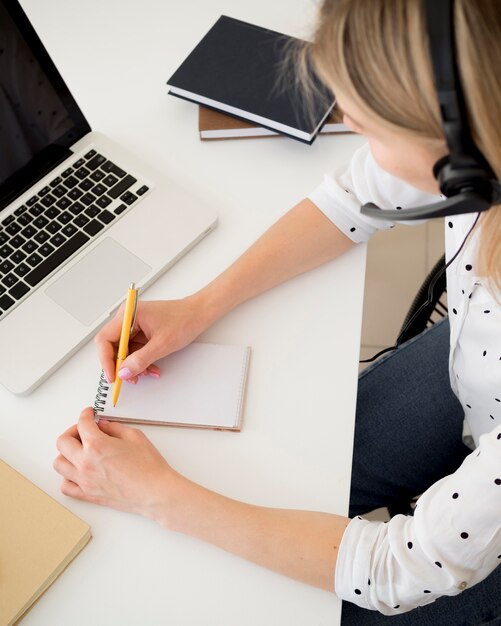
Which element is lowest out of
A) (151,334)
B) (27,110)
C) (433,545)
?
(433,545)

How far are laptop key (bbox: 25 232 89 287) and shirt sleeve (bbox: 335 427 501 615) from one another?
0.50 m

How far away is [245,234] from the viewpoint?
38.0 inches

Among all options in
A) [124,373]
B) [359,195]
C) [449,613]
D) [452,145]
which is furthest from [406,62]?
[449,613]

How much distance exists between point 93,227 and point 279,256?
0.26 meters

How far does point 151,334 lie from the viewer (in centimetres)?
84

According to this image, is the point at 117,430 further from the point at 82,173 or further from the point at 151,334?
the point at 82,173

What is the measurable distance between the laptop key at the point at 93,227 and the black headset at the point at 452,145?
1.55 ft

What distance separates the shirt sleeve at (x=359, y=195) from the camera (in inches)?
34.7

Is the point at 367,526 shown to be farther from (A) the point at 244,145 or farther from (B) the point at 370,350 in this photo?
(B) the point at 370,350

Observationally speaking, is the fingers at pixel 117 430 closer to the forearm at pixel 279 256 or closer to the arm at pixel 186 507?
the arm at pixel 186 507

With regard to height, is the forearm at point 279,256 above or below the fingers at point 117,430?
below

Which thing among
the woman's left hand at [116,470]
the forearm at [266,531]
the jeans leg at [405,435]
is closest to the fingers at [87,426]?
the woman's left hand at [116,470]

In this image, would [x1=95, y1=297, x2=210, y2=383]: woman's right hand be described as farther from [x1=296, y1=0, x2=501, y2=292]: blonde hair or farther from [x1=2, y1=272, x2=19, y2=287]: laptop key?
[x1=296, y1=0, x2=501, y2=292]: blonde hair

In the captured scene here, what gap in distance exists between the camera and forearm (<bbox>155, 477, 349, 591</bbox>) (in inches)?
27.7
